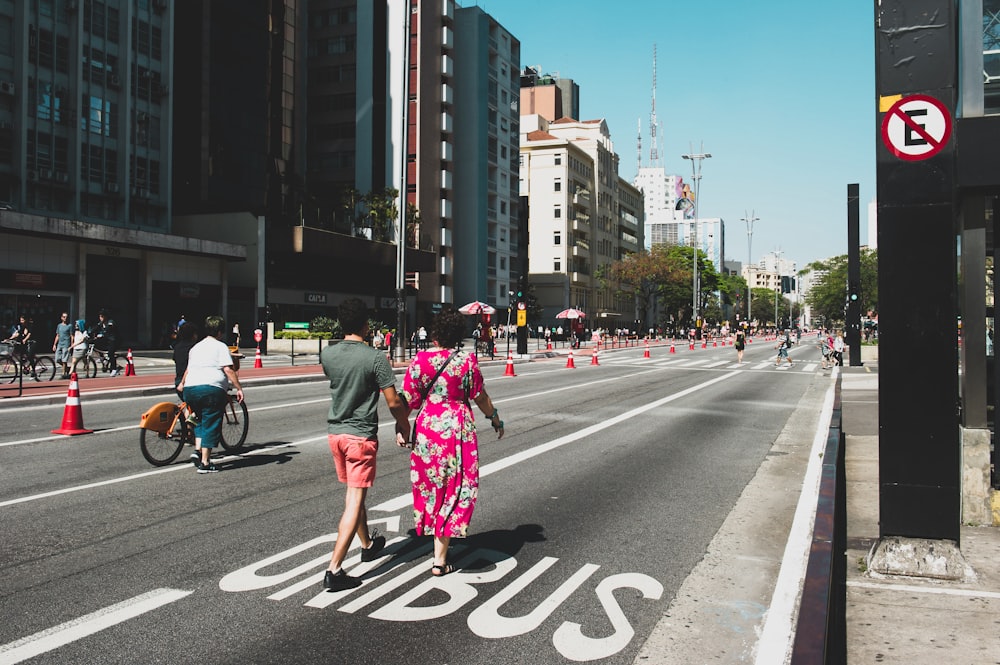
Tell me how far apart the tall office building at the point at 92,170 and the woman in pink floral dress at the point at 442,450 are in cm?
3493

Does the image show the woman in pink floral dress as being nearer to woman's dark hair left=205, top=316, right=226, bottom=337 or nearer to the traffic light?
woman's dark hair left=205, top=316, right=226, bottom=337

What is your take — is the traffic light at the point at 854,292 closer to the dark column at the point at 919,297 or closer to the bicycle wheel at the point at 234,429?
the bicycle wheel at the point at 234,429

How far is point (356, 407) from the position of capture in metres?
5.38

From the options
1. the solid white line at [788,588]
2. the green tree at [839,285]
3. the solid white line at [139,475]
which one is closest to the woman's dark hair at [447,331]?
the solid white line at [788,588]

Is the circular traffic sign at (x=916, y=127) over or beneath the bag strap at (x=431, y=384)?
over

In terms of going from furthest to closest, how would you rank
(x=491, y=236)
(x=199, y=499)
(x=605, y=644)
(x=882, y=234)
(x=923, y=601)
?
(x=491, y=236) → (x=199, y=499) → (x=882, y=234) → (x=923, y=601) → (x=605, y=644)

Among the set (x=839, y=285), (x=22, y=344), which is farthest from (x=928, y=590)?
(x=839, y=285)

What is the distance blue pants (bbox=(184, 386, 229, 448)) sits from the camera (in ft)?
29.1

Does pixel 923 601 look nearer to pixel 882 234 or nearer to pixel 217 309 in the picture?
pixel 882 234

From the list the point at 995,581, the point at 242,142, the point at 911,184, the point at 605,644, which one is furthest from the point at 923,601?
the point at 242,142

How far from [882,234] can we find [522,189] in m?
97.0

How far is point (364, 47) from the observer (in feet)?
218

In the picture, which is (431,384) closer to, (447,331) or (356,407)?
(447,331)

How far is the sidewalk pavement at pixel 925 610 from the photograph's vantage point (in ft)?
14.3
